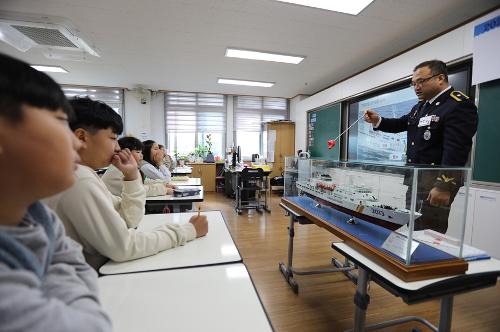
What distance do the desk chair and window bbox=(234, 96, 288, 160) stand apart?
2436 mm

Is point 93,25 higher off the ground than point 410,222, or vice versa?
point 93,25

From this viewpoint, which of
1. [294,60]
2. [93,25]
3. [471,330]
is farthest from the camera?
[294,60]

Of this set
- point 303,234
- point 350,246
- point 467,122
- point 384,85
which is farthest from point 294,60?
point 350,246

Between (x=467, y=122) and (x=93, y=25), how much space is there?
4.10m

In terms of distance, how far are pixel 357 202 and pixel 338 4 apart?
2321mm

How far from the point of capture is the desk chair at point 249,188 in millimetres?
4852

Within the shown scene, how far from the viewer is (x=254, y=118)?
25.1 feet

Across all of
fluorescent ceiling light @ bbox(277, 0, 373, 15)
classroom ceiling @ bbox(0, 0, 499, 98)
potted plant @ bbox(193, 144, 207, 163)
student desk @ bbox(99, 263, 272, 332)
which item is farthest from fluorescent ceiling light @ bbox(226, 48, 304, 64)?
student desk @ bbox(99, 263, 272, 332)

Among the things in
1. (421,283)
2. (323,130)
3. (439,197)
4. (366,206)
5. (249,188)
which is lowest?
(249,188)

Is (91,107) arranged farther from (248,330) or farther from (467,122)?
(467,122)

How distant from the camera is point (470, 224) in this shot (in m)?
2.62

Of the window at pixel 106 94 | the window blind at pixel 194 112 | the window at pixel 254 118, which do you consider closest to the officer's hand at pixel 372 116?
the window at pixel 254 118

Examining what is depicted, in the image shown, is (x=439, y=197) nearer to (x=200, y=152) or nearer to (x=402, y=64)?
(x=402, y=64)

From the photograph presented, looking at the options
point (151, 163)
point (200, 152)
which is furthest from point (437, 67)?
point (200, 152)
